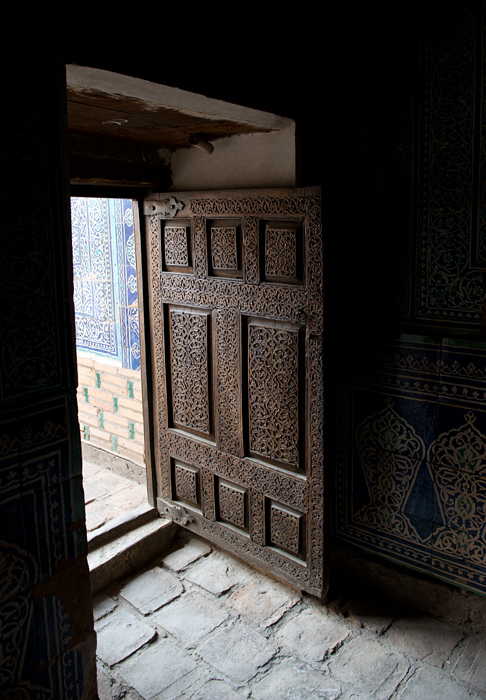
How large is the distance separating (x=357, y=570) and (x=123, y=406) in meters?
2.48

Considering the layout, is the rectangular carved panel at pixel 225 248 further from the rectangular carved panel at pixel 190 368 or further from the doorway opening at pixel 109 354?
the doorway opening at pixel 109 354

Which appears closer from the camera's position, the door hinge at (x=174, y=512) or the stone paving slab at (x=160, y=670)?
the stone paving slab at (x=160, y=670)

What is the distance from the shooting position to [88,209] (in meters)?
4.80

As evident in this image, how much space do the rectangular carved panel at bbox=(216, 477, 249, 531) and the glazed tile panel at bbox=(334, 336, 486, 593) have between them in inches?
24.2

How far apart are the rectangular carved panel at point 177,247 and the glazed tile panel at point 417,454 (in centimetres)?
126

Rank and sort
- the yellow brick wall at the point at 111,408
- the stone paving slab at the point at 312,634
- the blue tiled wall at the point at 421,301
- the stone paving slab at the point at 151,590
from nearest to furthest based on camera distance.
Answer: the blue tiled wall at the point at 421,301, the stone paving slab at the point at 312,634, the stone paving slab at the point at 151,590, the yellow brick wall at the point at 111,408

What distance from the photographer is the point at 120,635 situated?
309 centimetres

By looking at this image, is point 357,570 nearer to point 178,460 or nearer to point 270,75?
point 178,460

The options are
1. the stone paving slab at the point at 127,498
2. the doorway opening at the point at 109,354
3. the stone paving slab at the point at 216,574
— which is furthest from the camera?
the doorway opening at the point at 109,354

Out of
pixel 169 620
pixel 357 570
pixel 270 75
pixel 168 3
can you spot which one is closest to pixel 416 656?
pixel 357 570

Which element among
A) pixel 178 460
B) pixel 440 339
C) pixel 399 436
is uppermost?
pixel 440 339

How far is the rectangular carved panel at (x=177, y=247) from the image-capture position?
3.51 meters

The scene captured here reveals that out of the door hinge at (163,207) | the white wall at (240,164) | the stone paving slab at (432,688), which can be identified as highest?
the white wall at (240,164)

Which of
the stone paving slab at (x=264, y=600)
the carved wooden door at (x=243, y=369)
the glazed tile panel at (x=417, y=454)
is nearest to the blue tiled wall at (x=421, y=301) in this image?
the glazed tile panel at (x=417, y=454)
